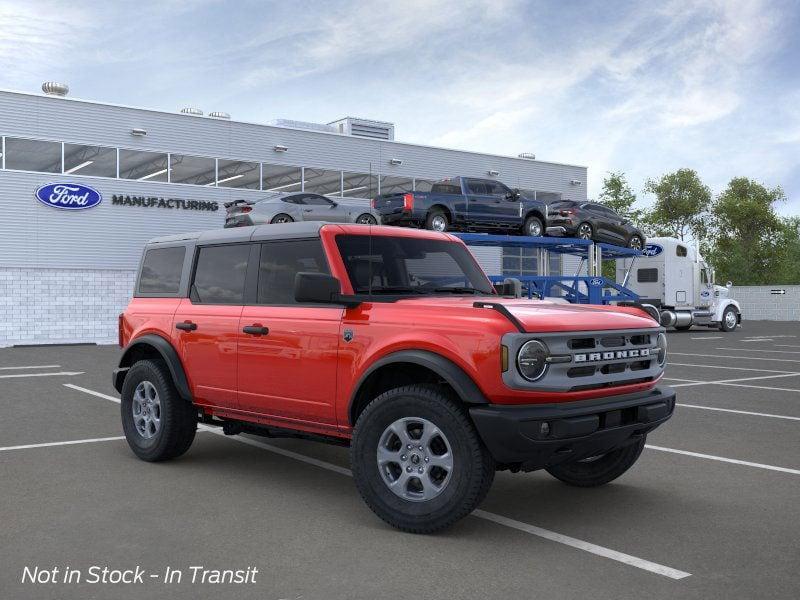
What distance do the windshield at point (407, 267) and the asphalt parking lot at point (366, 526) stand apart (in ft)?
4.98

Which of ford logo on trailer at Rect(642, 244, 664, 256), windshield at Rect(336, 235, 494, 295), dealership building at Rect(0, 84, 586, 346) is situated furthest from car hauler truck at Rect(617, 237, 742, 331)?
windshield at Rect(336, 235, 494, 295)

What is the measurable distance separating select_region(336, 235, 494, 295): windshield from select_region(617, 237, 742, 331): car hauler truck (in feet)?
81.5

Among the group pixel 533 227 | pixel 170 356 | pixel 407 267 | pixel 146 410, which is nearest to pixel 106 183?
pixel 533 227

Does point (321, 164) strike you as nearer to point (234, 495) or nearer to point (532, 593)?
point (234, 495)

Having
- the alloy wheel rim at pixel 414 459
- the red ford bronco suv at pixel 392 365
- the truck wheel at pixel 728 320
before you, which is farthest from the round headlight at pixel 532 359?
the truck wheel at pixel 728 320

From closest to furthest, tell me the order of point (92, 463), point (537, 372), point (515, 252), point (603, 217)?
point (537, 372) → point (92, 463) → point (603, 217) → point (515, 252)

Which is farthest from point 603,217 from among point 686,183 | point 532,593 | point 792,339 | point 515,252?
point 686,183

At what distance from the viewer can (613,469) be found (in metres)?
6.00

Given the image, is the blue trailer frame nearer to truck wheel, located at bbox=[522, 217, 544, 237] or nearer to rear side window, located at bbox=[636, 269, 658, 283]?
truck wheel, located at bbox=[522, 217, 544, 237]

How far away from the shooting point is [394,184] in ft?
112

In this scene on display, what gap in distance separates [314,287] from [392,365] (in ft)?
2.32

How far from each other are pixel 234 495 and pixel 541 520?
217 cm

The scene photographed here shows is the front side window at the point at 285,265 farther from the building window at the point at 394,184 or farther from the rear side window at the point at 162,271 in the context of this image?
the building window at the point at 394,184

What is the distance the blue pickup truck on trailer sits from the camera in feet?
65.9
